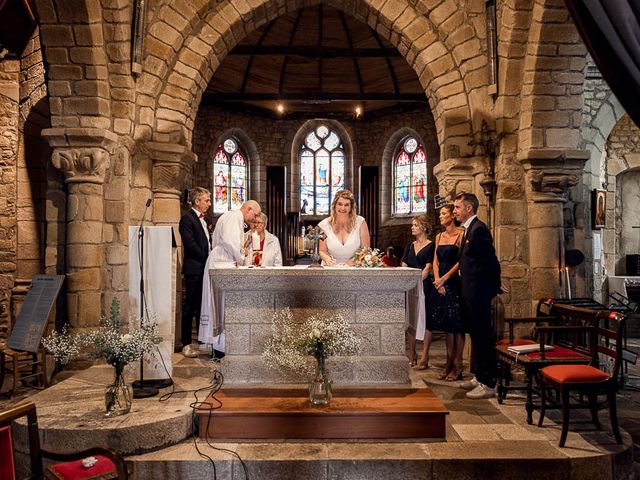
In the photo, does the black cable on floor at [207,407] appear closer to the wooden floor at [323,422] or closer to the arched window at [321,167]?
the wooden floor at [323,422]

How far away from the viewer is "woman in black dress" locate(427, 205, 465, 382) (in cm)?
479

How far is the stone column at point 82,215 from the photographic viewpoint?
5.23 m

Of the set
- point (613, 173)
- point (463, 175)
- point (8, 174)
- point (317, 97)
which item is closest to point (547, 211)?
point (463, 175)

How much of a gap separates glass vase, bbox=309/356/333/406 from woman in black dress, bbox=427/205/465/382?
1.67m

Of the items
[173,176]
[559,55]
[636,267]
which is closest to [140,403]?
[173,176]

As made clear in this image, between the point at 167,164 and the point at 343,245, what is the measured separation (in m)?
2.29

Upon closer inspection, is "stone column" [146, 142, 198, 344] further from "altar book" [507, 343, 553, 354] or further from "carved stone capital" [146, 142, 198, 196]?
"altar book" [507, 343, 553, 354]

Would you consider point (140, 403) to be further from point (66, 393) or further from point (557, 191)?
point (557, 191)

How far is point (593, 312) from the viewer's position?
3895mm

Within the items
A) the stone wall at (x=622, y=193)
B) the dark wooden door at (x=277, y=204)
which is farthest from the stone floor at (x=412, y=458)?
the dark wooden door at (x=277, y=204)

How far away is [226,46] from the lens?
616 centimetres

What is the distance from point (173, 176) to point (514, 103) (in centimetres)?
375

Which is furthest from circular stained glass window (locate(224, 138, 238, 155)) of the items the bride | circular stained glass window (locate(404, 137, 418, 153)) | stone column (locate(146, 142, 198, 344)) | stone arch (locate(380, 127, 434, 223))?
the bride

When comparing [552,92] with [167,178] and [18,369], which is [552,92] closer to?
[167,178]
